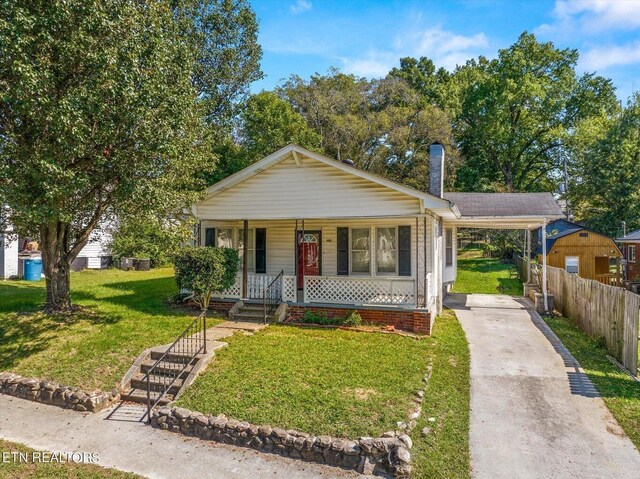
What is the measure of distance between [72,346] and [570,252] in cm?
2503

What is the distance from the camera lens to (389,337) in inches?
423

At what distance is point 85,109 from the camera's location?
9047mm

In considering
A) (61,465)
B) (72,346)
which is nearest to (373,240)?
(72,346)

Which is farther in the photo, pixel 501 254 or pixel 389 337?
pixel 501 254

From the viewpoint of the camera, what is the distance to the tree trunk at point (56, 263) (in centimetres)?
1123

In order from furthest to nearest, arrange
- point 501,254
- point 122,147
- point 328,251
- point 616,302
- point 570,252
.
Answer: point 501,254 → point 570,252 → point 328,251 → point 122,147 → point 616,302

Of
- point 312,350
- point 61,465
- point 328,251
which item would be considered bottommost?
point 61,465

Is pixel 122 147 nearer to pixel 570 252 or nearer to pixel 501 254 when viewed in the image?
pixel 570 252

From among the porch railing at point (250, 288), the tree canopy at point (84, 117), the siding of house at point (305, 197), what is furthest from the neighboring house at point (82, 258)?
the tree canopy at point (84, 117)

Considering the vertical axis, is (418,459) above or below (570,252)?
below

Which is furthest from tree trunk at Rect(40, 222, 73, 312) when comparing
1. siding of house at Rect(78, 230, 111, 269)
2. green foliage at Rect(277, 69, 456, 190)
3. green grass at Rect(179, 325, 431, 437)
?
→ green foliage at Rect(277, 69, 456, 190)

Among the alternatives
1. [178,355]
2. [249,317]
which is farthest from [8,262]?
[178,355]

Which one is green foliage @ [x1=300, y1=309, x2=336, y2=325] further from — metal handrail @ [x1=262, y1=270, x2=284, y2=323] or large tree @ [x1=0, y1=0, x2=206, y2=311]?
large tree @ [x1=0, y1=0, x2=206, y2=311]

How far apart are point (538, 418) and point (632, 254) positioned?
78.2 feet
